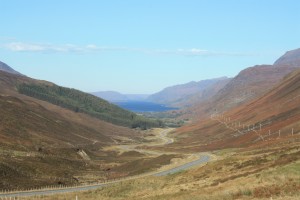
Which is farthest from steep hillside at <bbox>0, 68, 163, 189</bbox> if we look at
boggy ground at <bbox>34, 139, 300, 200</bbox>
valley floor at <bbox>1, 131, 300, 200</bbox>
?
boggy ground at <bbox>34, 139, 300, 200</bbox>

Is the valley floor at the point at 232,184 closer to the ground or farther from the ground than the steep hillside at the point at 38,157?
A: farther from the ground

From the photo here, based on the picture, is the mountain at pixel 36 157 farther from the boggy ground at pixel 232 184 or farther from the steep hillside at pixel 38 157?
the boggy ground at pixel 232 184

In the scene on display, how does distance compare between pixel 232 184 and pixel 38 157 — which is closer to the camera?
pixel 232 184

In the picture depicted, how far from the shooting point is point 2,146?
127m

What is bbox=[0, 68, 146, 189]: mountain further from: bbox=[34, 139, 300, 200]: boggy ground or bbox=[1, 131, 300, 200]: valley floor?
bbox=[34, 139, 300, 200]: boggy ground

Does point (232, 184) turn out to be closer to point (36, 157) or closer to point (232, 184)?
point (232, 184)

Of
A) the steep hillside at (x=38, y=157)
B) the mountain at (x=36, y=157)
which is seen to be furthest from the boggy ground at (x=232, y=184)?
the steep hillside at (x=38, y=157)

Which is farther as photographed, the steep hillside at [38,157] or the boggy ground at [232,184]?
the steep hillside at [38,157]

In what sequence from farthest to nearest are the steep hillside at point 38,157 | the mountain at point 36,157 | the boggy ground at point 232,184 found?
the steep hillside at point 38,157
the mountain at point 36,157
the boggy ground at point 232,184

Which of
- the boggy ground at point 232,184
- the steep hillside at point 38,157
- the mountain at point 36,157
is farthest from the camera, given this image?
the steep hillside at point 38,157

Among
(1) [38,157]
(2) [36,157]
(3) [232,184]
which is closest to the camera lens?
(3) [232,184]

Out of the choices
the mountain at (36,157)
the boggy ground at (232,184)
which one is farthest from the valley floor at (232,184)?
the mountain at (36,157)

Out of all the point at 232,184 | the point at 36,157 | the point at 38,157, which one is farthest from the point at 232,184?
the point at 38,157

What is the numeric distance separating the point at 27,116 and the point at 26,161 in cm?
9571
